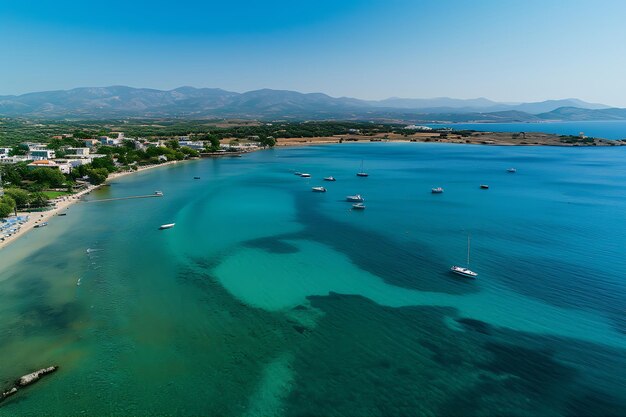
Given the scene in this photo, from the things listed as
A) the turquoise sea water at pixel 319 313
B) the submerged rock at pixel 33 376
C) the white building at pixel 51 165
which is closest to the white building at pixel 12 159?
the white building at pixel 51 165

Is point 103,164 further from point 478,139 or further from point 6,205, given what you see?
point 478,139

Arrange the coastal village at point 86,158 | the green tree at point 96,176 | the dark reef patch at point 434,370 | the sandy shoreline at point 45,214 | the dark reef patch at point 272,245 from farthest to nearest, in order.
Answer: the green tree at point 96,176, the coastal village at point 86,158, the sandy shoreline at point 45,214, the dark reef patch at point 272,245, the dark reef patch at point 434,370

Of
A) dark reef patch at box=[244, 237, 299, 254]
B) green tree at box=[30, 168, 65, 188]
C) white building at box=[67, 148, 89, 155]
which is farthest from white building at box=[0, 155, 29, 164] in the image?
dark reef patch at box=[244, 237, 299, 254]

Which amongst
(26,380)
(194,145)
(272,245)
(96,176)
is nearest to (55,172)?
(96,176)

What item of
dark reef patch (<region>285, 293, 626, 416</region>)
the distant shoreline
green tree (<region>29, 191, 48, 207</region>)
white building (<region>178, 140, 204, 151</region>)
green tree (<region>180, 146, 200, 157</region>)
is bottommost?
dark reef patch (<region>285, 293, 626, 416</region>)

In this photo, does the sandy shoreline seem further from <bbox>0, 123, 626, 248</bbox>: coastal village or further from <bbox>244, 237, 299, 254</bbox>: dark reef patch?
<bbox>244, 237, 299, 254</bbox>: dark reef patch

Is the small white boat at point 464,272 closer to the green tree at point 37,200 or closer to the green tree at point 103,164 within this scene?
the green tree at point 37,200
